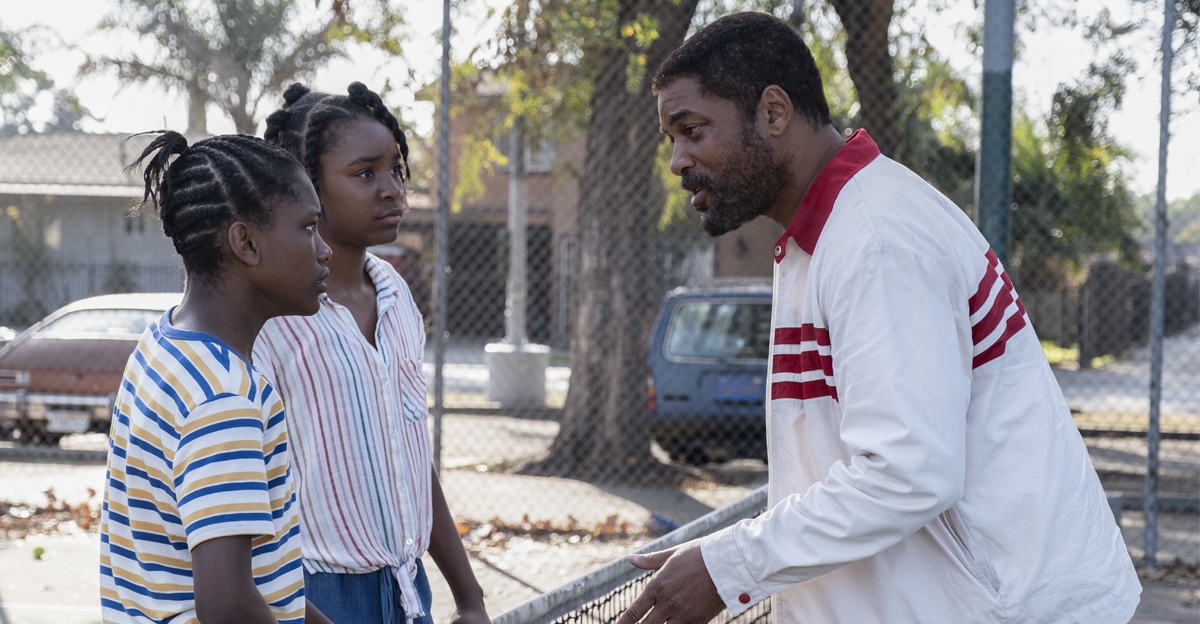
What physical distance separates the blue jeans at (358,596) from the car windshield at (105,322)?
8782mm

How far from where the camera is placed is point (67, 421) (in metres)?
9.96

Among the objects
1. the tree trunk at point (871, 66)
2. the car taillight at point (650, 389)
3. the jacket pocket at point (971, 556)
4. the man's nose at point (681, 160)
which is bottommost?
the car taillight at point (650, 389)

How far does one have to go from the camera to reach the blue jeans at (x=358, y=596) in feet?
6.86

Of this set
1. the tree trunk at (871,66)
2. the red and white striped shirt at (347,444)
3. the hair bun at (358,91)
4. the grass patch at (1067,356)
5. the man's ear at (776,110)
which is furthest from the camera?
the grass patch at (1067,356)

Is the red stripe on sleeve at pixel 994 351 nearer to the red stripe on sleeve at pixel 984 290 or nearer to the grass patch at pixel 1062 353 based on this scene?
the red stripe on sleeve at pixel 984 290

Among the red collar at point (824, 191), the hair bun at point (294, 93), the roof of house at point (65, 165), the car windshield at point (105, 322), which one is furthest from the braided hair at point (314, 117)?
the roof of house at point (65, 165)

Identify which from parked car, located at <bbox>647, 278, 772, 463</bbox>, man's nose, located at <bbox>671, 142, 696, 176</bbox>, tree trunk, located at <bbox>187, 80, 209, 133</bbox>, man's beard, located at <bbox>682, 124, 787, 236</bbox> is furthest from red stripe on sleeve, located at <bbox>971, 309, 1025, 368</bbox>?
tree trunk, located at <bbox>187, 80, 209, 133</bbox>

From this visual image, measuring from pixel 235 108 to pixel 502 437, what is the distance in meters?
19.4

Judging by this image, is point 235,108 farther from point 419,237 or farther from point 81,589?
point 81,589

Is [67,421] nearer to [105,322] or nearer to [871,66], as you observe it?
[105,322]

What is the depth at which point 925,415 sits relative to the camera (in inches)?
58.1

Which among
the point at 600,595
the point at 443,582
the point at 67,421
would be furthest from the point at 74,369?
the point at 600,595

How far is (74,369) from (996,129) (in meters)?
8.70

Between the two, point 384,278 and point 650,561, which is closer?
point 650,561
